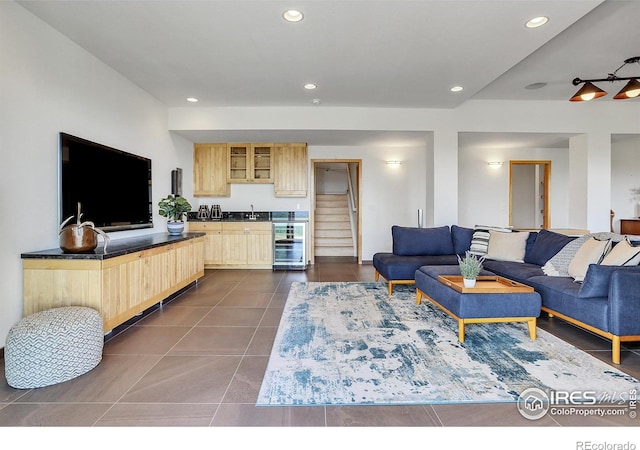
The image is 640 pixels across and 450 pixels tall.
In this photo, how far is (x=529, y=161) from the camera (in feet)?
22.8

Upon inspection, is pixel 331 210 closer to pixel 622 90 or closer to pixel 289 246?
pixel 289 246

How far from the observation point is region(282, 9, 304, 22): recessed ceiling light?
268 centimetres

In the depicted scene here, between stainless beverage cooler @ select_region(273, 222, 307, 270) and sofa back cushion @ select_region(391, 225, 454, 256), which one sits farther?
stainless beverage cooler @ select_region(273, 222, 307, 270)

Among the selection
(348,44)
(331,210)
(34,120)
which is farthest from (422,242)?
A: (34,120)

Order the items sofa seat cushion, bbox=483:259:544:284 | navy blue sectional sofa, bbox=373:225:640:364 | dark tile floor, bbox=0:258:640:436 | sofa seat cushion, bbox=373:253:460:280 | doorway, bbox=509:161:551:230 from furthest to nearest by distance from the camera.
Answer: doorway, bbox=509:161:551:230 → sofa seat cushion, bbox=373:253:460:280 → sofa seat cushion, bbox=483:259:544:284 → navy blue sectional sofa, bbox=373:225:640:364 → dark tile floor, bbox=0:258:640:436

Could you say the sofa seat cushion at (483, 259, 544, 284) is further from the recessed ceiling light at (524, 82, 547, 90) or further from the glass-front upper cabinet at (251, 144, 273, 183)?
the glass-front upper cabinet at (251, 144, 273, 183)

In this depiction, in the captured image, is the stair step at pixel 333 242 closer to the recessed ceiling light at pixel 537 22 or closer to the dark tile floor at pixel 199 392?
the dark tile floor at pixel 199 392

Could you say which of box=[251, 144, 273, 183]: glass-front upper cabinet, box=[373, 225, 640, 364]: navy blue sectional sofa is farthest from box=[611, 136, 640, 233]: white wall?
box=[251, 144, 273, 183]: glass-front upper cabinet

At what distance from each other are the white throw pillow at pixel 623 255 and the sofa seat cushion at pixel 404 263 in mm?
1647

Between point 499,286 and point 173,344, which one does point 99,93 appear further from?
point 499,286

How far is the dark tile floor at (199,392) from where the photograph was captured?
163cm

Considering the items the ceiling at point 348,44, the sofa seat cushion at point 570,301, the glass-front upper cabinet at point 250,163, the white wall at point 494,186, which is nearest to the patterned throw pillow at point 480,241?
the sofa seat cushion at point 570,301
